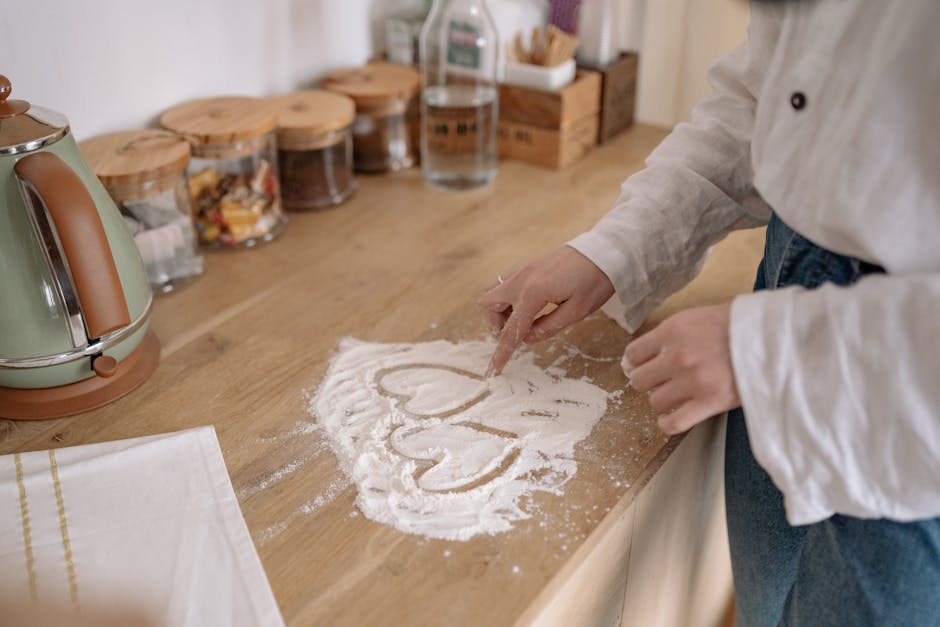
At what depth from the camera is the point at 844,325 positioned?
539 millimetres

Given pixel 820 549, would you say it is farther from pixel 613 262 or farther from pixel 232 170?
pixel 232 170

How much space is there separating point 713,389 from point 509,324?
0.24 m

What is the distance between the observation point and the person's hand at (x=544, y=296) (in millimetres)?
778

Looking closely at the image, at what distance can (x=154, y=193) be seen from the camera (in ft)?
3.01

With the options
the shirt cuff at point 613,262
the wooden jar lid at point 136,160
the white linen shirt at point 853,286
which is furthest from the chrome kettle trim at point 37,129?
the white linen shirt at point 853,286

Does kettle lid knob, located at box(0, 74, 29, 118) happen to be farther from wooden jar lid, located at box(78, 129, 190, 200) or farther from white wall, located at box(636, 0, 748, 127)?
white wall, located at box(636, 0, 748, 127)

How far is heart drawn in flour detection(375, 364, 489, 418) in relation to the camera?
0.78 meters

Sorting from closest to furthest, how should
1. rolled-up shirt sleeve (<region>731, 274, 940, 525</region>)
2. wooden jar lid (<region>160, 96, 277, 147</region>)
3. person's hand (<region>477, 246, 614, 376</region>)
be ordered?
1. rolled-up shirt sleeve (<region>731, 274, 940, 525</region>)
2. person's hand (<region>477, 246, 614, 376</region>)
3. wooden jar lid (<region>160, 96, 277, 147</region>)

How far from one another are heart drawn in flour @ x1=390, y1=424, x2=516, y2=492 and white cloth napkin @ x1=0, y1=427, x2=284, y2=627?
15cm

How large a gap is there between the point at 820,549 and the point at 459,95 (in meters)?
0.82

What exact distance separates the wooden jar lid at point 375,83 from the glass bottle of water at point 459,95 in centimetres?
3

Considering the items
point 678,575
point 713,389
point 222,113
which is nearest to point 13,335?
point 222,113

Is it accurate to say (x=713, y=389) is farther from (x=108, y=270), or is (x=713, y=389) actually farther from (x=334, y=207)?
(x=334, y=207)

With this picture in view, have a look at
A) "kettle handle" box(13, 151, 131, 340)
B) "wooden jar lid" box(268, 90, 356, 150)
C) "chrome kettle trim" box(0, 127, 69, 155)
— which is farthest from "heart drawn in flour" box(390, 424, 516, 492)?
"wooden jar lid" box(268, 90, 356, 150)
